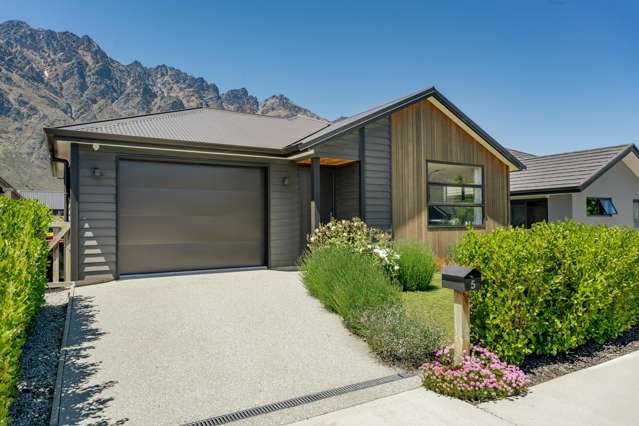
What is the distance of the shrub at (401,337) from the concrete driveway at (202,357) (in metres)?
0.18

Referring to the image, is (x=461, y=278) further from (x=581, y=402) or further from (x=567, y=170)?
(x=567, y=170)

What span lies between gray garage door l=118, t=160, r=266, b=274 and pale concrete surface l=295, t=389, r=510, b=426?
6.07 metres

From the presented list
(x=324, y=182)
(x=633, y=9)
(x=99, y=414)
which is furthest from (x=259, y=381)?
(x=633, y=9)

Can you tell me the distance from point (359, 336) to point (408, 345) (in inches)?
33.4

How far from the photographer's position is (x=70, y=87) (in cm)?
9825

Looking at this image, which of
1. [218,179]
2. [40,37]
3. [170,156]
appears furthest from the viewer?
[40,37]

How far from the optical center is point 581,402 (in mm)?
3025

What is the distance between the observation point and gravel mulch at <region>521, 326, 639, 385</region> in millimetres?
3674

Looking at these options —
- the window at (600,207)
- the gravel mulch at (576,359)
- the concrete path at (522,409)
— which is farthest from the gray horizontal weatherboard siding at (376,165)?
the window at (600,207)

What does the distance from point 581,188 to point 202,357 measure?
13.4m

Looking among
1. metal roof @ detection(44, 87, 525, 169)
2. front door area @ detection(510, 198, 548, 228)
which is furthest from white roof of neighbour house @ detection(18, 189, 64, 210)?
front door area @ detection(510, 198, 548, 228)

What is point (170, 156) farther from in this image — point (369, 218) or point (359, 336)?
point (359, 336)

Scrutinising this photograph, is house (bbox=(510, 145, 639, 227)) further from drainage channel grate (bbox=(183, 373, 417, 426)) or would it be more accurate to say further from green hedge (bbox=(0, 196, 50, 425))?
green hedge (bbox=(0, 196, 50, 425))

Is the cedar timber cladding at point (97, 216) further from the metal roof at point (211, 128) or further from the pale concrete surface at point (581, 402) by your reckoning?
the pale concrete surface at point (581, 402)
